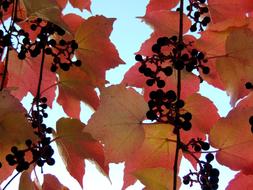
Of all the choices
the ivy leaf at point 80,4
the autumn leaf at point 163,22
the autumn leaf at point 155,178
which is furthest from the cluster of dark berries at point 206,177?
the ivy leaf at point 80,4

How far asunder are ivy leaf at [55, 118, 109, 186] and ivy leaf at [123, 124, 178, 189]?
0.20 ft

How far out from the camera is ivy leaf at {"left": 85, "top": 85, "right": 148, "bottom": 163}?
1.07 m

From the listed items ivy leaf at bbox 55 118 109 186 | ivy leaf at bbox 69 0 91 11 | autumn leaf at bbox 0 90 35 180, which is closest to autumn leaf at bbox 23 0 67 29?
autumn leaf at bbox 0 90 35 180

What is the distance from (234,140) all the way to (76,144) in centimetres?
35

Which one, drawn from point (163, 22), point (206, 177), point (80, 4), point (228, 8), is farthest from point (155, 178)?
point (80, 4)

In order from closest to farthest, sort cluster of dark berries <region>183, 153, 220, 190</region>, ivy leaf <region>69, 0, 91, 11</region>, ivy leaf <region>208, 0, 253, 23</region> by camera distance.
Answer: cluster of dark berries <region>183, 153, 220, 190</region> → ivy leaf <region>208, 0, 253, 23</region> → ivy leaf <region>69, 0, 91, 11</region>

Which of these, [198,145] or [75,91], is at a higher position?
[75,91]

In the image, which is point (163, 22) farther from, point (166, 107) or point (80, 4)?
point (80, 4)

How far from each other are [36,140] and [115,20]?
39 centimetres

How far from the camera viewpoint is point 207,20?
1318mm

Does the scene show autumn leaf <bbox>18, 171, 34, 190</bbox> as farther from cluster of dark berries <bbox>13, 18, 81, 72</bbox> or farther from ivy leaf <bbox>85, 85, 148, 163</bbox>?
cluster of dark berries <bbox>13, 18, 81, 72</bbox>

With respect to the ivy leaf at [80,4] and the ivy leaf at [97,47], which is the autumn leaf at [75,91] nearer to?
the ivy leaf at [97,47]

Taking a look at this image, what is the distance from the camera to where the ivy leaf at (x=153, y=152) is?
1162 mm

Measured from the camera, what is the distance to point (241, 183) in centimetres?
108
